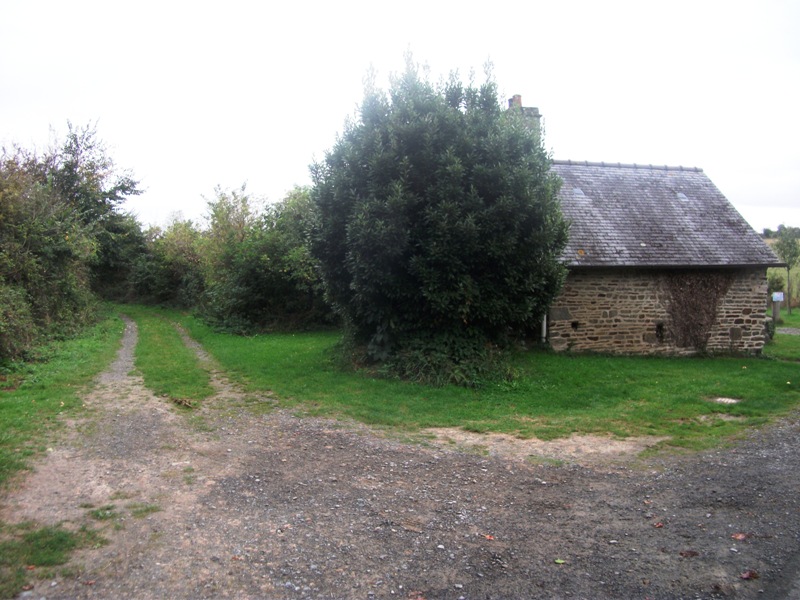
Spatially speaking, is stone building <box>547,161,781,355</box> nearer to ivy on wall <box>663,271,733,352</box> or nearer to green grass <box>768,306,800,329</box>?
ivy on wall <box>663,271,733,352</box>

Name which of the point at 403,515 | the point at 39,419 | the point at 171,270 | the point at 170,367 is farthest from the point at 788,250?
the point at 39,419

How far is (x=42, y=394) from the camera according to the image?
366 inches

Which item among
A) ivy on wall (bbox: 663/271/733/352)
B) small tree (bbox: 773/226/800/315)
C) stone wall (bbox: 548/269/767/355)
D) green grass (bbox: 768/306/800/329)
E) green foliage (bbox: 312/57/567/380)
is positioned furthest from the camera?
small tree (bbox: 773/226/800/315)

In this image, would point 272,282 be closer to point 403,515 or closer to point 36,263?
point 36,263

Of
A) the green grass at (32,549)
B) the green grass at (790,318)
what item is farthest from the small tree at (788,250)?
the green grass at (32,549)

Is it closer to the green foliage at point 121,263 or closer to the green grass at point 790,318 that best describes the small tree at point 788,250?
the green grass at point 790,318

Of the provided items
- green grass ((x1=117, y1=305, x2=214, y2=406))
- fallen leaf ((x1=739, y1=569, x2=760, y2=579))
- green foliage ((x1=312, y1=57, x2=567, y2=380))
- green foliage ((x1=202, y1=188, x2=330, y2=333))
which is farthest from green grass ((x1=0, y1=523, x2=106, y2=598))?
green foliage ((x1=202, y1=188, x2=330, y2=333))

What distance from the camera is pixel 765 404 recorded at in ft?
32.4

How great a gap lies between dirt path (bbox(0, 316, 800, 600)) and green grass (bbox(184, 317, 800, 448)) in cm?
95

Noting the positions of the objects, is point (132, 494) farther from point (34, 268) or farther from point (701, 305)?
point (701, 305)

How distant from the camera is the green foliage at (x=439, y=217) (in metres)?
10.9

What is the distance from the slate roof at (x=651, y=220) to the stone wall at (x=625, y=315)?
1.68ft

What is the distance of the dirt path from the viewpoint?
12.8ft

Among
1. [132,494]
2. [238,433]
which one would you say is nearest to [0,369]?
[238,433]
